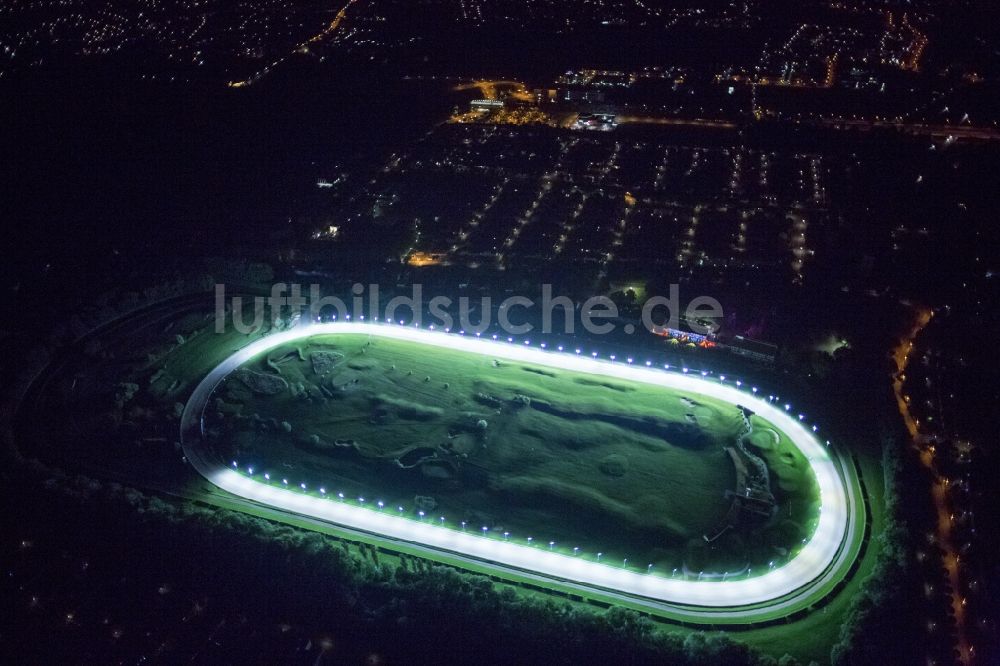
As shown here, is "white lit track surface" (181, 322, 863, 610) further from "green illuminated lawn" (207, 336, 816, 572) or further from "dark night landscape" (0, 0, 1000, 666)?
"green illuminated lawn" (207, 336, 816, 572)

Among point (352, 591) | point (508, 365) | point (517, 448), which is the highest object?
point (508, 365)

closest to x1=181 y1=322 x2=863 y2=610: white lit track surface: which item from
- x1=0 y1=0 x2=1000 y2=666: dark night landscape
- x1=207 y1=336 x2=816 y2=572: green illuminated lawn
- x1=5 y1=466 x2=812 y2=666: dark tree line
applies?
x1=0 y1=0 x2=1000 y2=666: dark night landscape

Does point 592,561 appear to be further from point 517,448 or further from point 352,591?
point 352,591

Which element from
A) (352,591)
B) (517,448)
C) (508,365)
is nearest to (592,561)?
(517,448)

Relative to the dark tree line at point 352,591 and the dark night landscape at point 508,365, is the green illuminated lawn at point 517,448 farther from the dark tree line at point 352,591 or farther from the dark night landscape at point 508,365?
the dark tree line at point 352,591

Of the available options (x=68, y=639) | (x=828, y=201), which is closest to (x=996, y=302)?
(x=828, y=201)

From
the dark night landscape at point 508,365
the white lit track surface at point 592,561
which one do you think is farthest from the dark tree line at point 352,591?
the white lit track surface at point 592,561

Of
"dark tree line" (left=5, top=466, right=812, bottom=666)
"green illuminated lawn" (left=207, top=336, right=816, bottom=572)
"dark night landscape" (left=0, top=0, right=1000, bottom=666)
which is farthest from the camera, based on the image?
"green illuminated lawn" (left=207, top=336, right=816, bottom=572)
